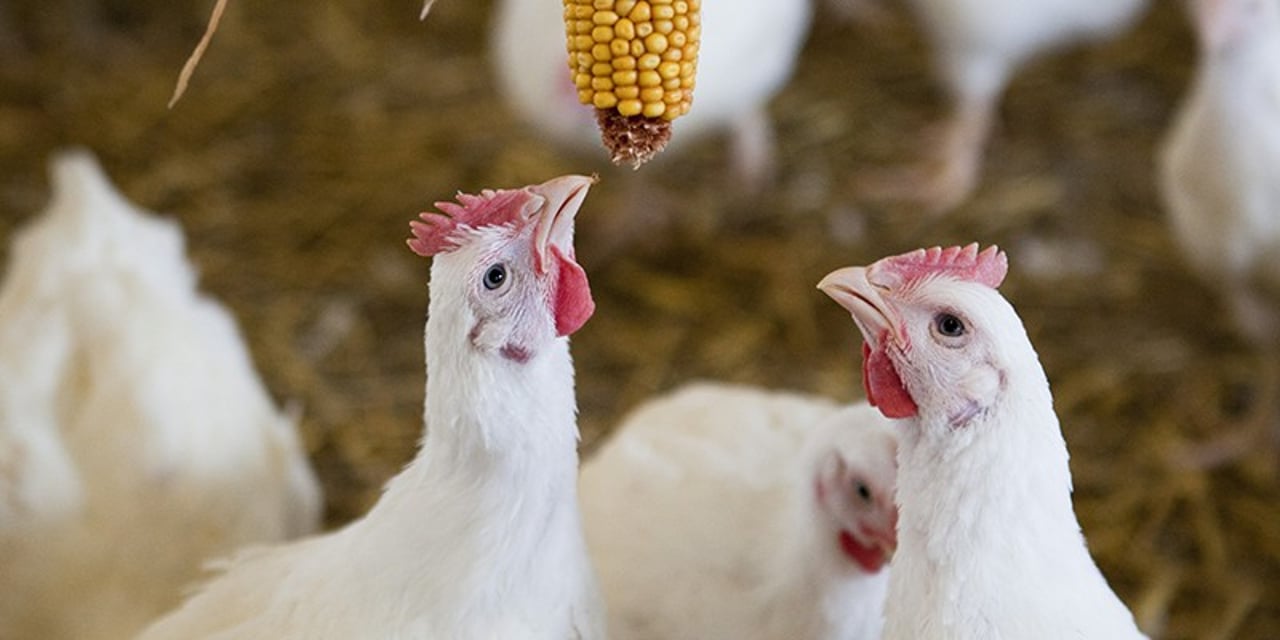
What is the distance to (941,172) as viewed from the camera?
12.0 feet

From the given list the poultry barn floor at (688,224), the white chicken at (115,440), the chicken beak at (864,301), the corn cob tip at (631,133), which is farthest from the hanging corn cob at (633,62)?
the poultry barn floor at (688,224)

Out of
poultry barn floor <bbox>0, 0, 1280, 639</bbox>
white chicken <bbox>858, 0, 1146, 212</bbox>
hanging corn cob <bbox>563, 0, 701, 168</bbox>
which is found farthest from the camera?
white chicken <bbox>858, 0, 1146, 212</bbox>

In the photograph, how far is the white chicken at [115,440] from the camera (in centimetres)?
209

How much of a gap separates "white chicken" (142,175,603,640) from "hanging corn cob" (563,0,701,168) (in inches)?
8.8

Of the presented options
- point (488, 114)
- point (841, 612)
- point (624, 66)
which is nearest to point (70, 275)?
point (841, 612)

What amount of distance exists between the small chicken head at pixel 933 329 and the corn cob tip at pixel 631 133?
1.08ft

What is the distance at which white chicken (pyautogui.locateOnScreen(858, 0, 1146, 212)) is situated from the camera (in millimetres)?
3301

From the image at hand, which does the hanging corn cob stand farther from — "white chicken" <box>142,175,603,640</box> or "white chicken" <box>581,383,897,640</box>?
"white chicken" <box>581,383,897,640</box>

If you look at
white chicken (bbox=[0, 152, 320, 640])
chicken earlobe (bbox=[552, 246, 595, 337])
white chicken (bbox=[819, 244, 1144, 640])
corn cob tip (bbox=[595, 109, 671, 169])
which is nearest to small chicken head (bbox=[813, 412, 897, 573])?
white chicken (bbox=[819, 244, 1144, 640])

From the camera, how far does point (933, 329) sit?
1.37 metres

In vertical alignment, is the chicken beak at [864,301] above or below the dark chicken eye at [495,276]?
below

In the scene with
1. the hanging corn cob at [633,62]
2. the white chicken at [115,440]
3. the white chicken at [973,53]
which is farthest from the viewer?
the white chicken at [973,53]

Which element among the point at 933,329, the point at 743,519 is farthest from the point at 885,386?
the point at 743,519

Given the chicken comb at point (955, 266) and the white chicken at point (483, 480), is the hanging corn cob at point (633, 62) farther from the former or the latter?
the chicken comb at point (955, 266)
